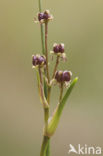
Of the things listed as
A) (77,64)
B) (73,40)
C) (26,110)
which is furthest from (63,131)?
(73,40)

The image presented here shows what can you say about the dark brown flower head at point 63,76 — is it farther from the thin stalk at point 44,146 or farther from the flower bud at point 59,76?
the thin stalk at point 44,146

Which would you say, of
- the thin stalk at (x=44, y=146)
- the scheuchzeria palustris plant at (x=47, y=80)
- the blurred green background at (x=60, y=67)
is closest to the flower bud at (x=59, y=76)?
the scheuchzeria palustris plant at (x=47, y=80)

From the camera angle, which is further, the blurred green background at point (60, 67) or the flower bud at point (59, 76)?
the blurred green background at point (60, 67)

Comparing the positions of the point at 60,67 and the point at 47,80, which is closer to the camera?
the point at 47,80

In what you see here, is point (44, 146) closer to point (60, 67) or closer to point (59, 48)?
point (59, 48)

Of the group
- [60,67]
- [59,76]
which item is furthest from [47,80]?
[60,67]

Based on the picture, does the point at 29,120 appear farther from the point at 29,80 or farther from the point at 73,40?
the point at 73,40

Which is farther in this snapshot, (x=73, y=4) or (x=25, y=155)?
(x=73, y=4)

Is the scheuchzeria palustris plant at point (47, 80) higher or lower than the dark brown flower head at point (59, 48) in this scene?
lower
